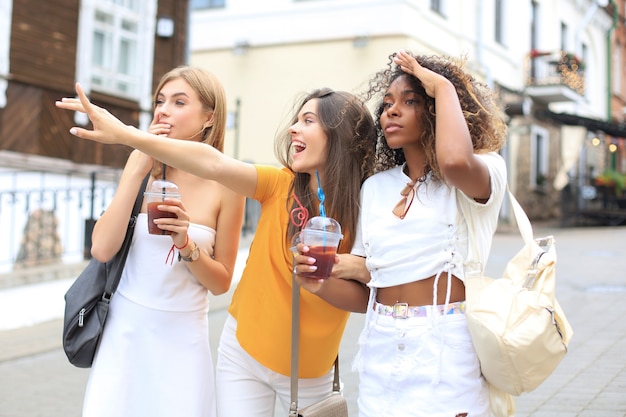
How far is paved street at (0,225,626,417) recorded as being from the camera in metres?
4.76

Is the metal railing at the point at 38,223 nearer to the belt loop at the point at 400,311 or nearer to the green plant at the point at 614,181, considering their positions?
the belt loop at the point at 400,311

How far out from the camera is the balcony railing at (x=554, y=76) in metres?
21.9

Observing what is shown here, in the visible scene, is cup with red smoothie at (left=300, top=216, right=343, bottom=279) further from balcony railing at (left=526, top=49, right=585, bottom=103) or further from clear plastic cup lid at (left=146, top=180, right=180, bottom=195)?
balcony railing at (left=526, top=49, right=585, bottom=103)

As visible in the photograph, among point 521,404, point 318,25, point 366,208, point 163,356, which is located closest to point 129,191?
point 163,356

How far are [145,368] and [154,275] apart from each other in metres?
0.34

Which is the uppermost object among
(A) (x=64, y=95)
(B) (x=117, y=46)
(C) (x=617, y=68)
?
(C) (x=617, y=68)

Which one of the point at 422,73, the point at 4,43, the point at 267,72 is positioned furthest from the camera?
the point at 267,72

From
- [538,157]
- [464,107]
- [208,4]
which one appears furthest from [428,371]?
[538,157]

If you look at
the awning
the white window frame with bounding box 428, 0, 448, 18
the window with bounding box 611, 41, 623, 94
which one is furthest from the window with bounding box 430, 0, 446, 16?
the window with bounding box 611, 41, 623, 94

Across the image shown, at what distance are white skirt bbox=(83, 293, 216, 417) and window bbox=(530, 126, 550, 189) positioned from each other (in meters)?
20.6

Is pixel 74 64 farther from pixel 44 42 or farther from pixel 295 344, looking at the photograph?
pixel 295 344

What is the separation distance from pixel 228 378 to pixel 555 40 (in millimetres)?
23964

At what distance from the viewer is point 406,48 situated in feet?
49.1

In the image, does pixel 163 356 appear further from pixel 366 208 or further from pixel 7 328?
pixel 7 328
